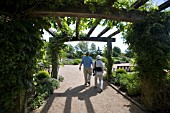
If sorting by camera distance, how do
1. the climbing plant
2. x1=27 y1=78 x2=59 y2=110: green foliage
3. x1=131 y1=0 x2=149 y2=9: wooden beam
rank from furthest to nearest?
x1=27 y1=78 x2=59 y2=110: green foliage
the climbing plant
x1=131 y1=0 x2=149 y2=9: wooden beam

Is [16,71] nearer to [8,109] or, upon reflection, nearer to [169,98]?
[8,109]

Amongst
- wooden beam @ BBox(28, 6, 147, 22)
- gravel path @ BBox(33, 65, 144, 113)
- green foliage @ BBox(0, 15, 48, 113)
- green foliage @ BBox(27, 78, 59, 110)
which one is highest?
wooden beam @ BBox(28, 6, 147, 22)

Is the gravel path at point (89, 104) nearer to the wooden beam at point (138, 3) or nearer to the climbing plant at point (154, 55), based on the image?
the climbing plant at point (154, 55)

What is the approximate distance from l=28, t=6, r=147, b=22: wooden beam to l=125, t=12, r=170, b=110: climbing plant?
311mm

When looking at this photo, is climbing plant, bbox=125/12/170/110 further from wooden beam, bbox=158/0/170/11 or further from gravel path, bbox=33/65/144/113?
gravel path, bbox=33/65/144/113

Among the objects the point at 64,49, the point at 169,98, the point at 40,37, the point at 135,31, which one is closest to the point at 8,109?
the point at 40,37

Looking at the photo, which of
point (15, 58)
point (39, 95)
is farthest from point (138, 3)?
point (39, 95)

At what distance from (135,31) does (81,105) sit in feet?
9.07

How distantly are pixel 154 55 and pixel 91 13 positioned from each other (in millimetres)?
1950

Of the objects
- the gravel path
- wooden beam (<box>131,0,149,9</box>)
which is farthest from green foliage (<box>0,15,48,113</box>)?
wooden beam (<box>131,0,149,9</box>)

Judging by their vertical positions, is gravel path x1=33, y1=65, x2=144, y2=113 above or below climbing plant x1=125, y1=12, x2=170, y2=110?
below

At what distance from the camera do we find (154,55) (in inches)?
183

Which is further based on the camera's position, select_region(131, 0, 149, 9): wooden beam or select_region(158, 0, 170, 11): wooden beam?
select_region(158, 0, 170, 11): wooden beam

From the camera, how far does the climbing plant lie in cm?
466
